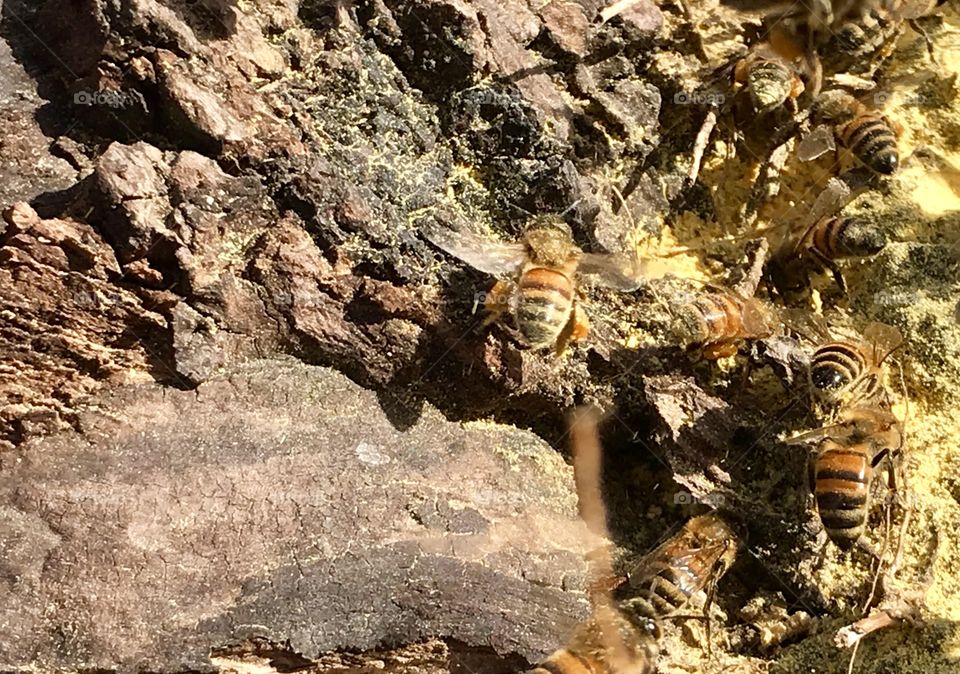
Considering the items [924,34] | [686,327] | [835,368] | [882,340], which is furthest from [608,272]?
[924,34]

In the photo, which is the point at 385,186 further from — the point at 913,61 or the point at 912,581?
the point at 913,61

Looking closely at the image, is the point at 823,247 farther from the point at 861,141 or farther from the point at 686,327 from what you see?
the point at 686,327

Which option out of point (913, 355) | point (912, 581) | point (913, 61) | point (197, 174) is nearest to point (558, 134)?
point (197, 174)

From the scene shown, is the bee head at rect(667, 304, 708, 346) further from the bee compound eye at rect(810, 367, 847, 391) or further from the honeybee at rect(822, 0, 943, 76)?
the honeybee at rect(822, 0, 943, 76)

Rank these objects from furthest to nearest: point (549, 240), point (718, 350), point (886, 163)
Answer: point (886, 163) < point (718, 350) < point (549, 240)

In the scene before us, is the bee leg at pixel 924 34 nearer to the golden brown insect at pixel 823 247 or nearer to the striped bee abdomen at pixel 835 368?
the golden brown insect at pixel 823 247

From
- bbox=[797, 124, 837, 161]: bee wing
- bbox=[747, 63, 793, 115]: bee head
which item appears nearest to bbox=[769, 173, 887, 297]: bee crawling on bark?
bbox=[797, 124, 837, 161]: bee wing

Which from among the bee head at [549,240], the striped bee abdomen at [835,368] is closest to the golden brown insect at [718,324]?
the striped bee abdomen at [835,368]

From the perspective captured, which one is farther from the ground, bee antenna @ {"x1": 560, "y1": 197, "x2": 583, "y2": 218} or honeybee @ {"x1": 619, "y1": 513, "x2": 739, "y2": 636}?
bee antenna @ {"x1": 560, "y1": 197, "x2": 583, "y2": 218}
